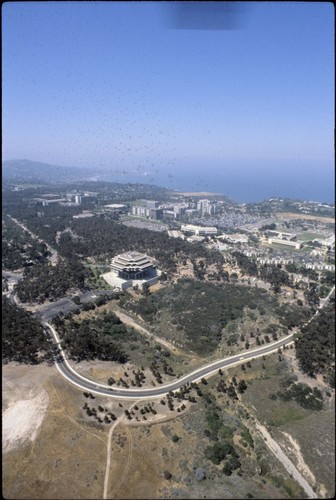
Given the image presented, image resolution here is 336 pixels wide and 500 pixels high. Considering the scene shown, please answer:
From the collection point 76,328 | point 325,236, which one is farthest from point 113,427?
point 325,236

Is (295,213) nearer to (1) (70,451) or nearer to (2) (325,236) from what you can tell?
(2) (325,236)

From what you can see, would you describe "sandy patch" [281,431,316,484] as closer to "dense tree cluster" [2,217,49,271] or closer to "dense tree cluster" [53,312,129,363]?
"dense tree cluster" [53,312,129,363]

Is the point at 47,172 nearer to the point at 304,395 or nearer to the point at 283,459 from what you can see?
the point at 304,395

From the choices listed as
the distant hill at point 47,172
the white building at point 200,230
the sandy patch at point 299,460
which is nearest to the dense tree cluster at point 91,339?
the sandy patch at point 299,460

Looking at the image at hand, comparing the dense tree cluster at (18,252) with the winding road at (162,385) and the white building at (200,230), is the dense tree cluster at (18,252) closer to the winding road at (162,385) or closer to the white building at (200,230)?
the winding road at (162,385)

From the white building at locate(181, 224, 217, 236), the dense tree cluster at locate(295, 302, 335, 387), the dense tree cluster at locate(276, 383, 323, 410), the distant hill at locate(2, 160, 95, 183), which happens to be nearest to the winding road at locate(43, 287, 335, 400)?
the dense tree cluster at locate(295, 302, 335, 387)

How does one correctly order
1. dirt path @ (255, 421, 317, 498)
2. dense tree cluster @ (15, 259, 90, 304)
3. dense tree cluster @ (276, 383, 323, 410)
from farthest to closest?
dense tree cluster @ (15, 259, 90, 304) < dense tree cluster @ (276, 383, 323, 410) < dirt path @ (255, 421, 317, 498)

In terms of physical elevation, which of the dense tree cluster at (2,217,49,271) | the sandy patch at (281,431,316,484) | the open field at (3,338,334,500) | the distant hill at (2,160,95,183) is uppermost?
the distant hill at (2,160,95,183)
